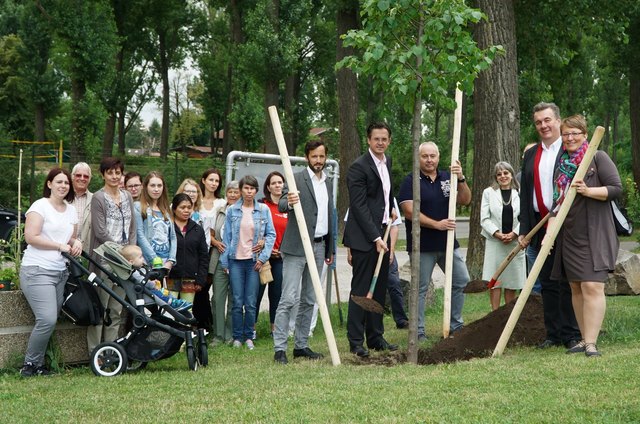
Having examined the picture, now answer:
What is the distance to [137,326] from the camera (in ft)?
25.5

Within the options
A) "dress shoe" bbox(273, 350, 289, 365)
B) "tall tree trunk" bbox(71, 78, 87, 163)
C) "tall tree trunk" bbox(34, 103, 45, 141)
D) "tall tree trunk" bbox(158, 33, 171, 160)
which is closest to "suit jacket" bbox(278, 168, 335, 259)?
"dress shoe" bbox(273, 350, 289, 365)

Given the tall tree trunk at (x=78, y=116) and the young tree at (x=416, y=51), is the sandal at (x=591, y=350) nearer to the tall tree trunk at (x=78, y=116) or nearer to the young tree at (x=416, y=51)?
the young tree at (x=416, y=51)

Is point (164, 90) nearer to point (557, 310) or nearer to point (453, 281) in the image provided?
point (453, 281)

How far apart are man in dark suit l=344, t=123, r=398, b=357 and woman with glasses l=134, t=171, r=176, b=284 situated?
1.93 m

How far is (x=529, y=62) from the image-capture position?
2136 centimetres

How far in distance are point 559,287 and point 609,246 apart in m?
1.04

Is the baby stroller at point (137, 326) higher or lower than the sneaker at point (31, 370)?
higher

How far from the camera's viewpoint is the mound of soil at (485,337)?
26.6 feet

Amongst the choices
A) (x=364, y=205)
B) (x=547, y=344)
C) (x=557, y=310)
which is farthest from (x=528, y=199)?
(x=364, y=205)

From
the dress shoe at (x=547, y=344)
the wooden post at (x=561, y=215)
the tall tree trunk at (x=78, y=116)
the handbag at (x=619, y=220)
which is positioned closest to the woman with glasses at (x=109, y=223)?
the wooden post at (x=561, y=215)

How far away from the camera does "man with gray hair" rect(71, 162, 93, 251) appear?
27.3 ft

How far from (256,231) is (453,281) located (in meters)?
2.22

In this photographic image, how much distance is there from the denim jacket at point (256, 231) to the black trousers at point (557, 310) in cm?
303

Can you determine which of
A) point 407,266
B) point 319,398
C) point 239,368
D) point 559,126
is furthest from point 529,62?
point 319,398
